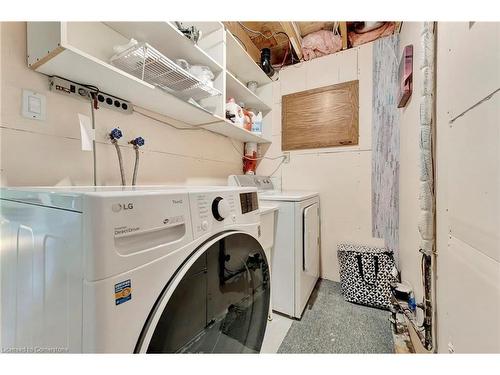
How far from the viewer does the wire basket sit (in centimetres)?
98

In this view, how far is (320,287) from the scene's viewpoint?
6.56 ft

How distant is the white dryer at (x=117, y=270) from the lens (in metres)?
0.41

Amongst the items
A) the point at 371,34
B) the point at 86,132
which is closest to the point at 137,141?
the point at 86,132

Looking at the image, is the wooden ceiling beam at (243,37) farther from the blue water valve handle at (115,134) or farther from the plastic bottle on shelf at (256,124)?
the blue water valve handle at (115,134)

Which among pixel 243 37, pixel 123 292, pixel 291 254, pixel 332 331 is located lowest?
pixel 332 331

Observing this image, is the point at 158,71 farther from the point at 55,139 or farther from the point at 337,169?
the point at 337,169

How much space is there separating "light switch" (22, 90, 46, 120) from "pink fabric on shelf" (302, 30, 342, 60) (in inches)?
90.2

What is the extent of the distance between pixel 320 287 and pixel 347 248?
1.55 ft

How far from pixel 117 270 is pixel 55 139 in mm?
885

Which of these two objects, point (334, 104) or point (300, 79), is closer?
point (334, 104)

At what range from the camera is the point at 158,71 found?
1.10m

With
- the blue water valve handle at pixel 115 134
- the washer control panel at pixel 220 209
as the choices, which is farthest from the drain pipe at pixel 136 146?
the washer control panel at pixel 220 209
